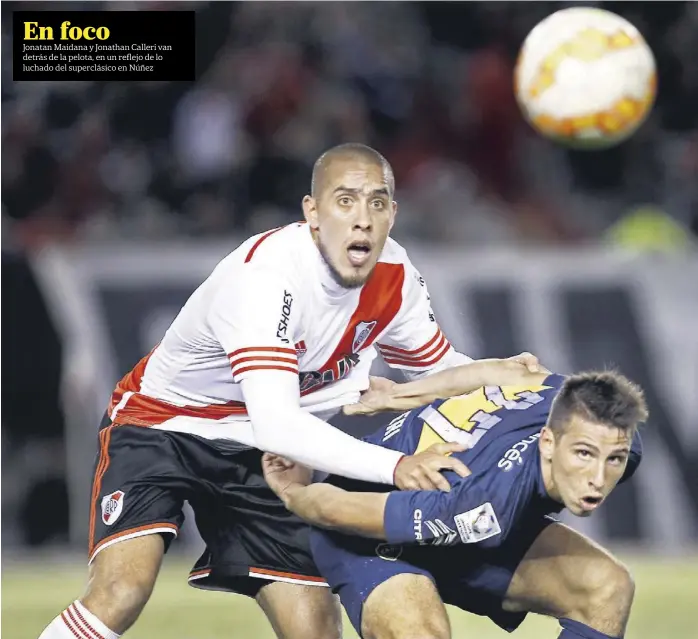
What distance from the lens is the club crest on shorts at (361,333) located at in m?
5.45

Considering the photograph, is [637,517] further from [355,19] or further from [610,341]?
[355,19]

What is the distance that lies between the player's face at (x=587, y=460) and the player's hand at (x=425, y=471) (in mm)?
338

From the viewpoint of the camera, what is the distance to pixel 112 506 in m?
5.24

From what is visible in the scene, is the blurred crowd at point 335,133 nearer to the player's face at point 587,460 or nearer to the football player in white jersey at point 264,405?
the football player in white jersey at point 264,405

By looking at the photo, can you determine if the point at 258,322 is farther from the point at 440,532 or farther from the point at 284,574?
the point at 284,574

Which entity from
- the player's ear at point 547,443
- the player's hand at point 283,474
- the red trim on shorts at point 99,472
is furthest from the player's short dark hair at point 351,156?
the red trim on shorts at point 99,472

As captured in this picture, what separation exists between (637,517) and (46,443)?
3.81m

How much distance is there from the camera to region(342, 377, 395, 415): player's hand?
5422 mm

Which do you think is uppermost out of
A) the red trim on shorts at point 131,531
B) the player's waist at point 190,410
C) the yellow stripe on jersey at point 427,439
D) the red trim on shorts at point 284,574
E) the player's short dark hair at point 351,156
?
the player's short dark hair at point 351,156

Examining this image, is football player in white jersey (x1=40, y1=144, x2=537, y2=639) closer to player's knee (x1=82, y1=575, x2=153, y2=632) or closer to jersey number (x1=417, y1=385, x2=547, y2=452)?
player's knee (x1=82, y1=575, x2=153, y2=632)

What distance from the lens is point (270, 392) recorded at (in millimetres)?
4898

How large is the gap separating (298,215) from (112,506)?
207 inches

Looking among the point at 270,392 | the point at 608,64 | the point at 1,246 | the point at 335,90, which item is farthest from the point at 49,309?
the point at 270,392

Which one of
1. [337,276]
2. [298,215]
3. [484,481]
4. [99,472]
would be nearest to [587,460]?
[484,481]
